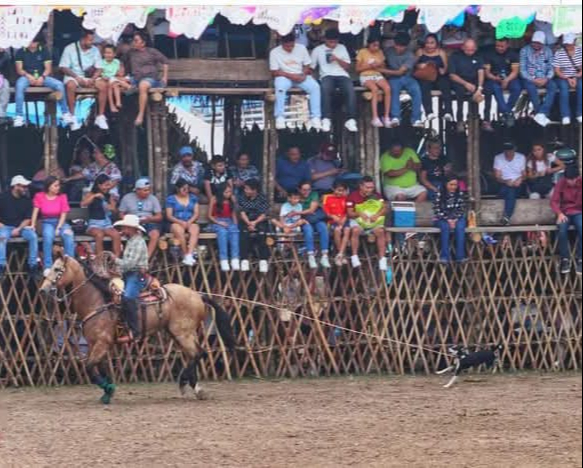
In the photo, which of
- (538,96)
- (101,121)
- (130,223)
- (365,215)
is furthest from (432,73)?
(130,223)

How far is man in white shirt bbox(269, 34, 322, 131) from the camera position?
1869 centimetres

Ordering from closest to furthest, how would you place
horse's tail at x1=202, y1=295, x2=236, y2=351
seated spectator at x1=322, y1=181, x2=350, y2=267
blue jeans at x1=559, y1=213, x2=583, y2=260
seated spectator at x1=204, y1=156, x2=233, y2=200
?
horse's tail at x1=202, y1=295, x2=236, y2=351 → seated spectator at x1=204, y1=156, x2=233, y2=200 → seated spectator at x1=322, y1=181, x2=350, y2=267 → blue jeans at x1=559, y1=213, x2=583, y2=260

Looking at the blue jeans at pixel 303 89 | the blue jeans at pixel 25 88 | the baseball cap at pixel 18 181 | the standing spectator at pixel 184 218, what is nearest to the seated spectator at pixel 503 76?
the blue jeans at pixel 303 89

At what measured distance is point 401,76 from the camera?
1902cm

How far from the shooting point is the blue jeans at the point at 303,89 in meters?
18.7

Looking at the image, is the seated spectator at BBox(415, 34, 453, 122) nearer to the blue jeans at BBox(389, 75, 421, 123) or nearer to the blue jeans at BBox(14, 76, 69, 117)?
the blue jeans at BBox(389, 75, 421, 123)

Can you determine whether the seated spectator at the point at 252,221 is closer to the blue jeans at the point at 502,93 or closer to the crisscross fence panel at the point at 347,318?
the crisscross fence panel at the point at 347,318

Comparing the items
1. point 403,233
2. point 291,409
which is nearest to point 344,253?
point 403,233

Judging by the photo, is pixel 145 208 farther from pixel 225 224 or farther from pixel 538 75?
pixel 538 75

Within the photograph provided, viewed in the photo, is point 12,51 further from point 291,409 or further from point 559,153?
point 559,153

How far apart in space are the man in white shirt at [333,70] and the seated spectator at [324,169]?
0.68 m

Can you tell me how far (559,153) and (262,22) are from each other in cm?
494

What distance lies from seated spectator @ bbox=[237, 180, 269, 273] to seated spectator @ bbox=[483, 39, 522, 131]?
3532mm

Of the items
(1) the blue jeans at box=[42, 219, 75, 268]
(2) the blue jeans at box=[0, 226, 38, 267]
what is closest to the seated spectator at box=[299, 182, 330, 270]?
(1) the blue jeans at box=[42, 219, 75, 268]
